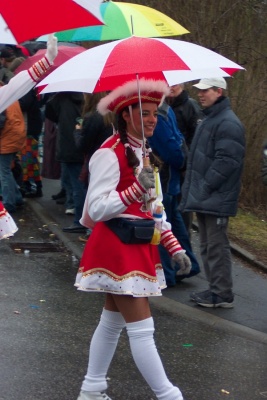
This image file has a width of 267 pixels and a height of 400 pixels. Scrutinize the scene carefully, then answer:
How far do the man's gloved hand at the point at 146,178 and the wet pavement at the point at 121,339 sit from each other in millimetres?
1460

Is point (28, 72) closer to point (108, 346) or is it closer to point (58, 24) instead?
point (58, 24)

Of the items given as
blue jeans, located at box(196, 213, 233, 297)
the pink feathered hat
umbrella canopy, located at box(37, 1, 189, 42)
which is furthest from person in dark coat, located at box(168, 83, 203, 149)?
the pink feathered hat

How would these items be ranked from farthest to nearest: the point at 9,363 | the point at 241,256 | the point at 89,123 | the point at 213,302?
the point at 241,256 → the point at 89,123 → the point at 213,302 → the point at 9,363

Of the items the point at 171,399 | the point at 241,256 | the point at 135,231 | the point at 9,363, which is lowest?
the point at 241,256

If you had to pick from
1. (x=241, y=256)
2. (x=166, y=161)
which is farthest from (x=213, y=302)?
(x=241, y=256)

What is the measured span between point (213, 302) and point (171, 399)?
272cm

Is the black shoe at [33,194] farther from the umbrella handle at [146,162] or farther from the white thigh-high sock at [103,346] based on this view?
the umbrella handle at [146,162]

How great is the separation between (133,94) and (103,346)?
133 cm

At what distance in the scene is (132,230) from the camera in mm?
4480

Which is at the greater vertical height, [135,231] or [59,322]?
[135,231]

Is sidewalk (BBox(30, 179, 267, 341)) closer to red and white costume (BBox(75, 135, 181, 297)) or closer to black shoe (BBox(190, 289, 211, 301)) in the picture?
black shoe (BBox(190, 289, 211, 301))

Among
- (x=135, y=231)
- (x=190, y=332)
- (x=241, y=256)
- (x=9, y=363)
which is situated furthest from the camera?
(x=241, y=256)

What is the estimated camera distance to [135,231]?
4484 millimetres

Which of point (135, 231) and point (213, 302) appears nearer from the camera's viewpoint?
point (135, 231)
